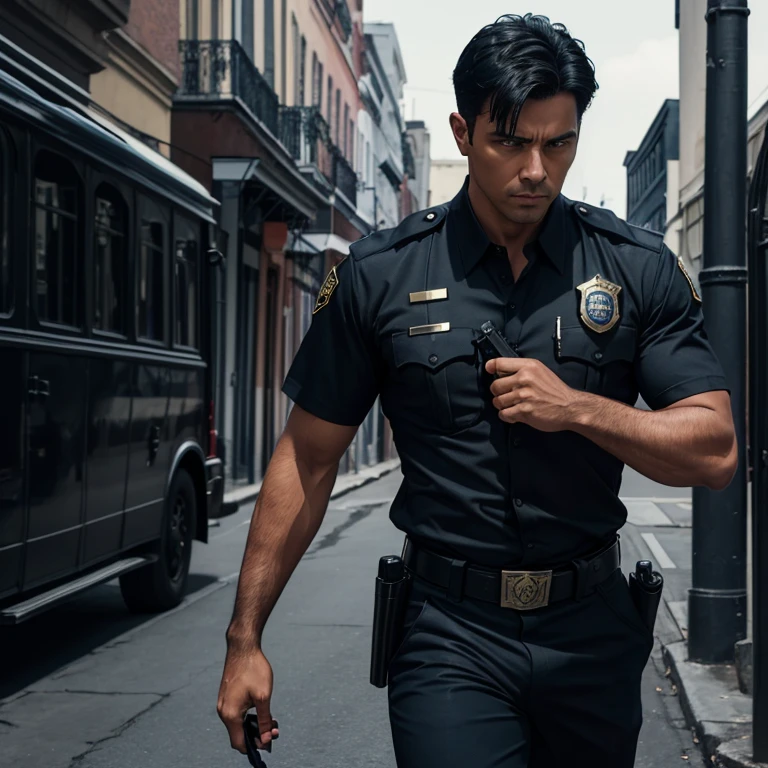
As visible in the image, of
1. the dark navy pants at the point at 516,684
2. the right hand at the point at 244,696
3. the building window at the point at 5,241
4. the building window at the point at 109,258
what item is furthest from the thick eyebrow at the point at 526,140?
the building window at the point at 109,258

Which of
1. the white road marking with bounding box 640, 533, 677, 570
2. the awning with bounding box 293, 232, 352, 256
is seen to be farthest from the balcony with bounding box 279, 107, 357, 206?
the white road marking with bounding box 640, 533, 677, 570

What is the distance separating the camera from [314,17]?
31672mm

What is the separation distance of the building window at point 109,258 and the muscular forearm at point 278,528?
5439 millimetres

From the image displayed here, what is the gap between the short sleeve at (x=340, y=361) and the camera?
9.30ft

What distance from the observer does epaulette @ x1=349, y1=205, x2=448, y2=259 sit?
2.87 m

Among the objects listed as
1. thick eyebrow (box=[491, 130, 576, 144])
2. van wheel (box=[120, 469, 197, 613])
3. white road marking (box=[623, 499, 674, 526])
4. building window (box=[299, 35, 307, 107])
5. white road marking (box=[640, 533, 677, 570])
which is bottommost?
white road marking (box=[640, 533, 677, 570])

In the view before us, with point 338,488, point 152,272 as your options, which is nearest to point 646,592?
point 152,272

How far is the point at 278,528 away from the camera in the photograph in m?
2.90

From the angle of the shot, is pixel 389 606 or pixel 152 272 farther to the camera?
pixel 152 272

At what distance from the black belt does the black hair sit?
0.82 metres

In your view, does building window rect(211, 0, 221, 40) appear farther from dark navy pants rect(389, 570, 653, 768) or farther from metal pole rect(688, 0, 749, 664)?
dark navy pants rect(389, 570, 653, 768)

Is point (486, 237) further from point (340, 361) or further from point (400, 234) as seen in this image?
point (340, 361)

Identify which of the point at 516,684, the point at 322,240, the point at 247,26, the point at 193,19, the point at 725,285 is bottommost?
the point at 516,684

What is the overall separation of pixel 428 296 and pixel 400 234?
0.55 ft
